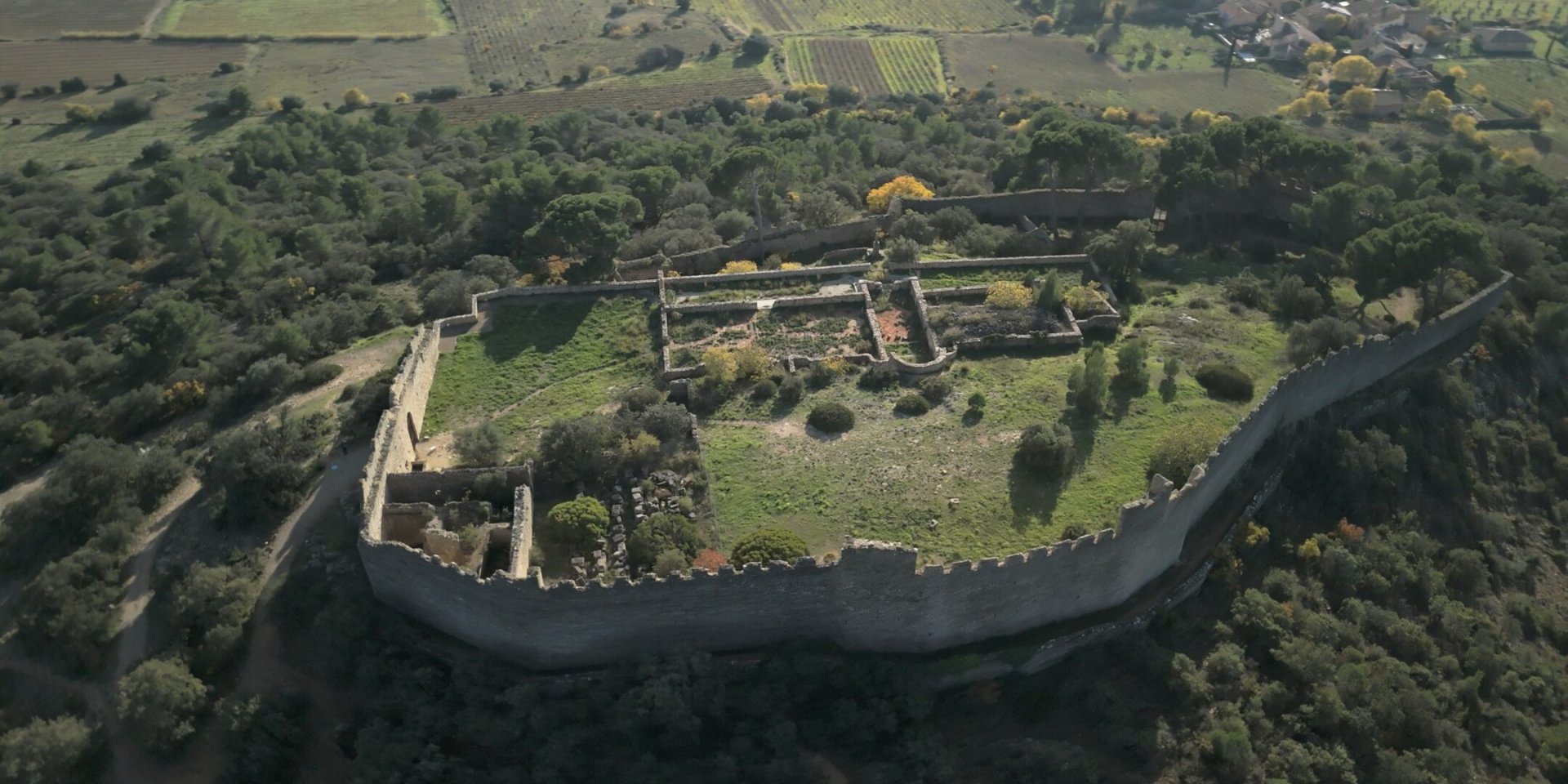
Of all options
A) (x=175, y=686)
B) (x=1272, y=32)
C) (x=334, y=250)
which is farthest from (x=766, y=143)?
(x=1272, y=32)

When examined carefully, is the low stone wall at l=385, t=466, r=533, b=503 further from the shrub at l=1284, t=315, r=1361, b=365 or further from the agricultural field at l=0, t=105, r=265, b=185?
the agricultural field at l=0, t=105, r=265, b=185

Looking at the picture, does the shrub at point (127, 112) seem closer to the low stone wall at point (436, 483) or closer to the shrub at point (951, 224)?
the low stone wall at point (436, 483)

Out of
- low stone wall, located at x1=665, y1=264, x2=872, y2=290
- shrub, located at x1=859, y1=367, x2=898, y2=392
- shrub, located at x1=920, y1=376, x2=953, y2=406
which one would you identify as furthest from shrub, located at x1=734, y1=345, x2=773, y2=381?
low stone wall, located at x1=665, y1=264, x2=872, y2=290

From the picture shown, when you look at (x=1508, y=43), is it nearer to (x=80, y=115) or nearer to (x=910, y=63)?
(x=910, y=63)

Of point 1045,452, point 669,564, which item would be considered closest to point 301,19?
point 669,564

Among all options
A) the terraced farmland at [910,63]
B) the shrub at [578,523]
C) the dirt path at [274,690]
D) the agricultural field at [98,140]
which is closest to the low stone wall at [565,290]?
the dirt path at [274,690]
